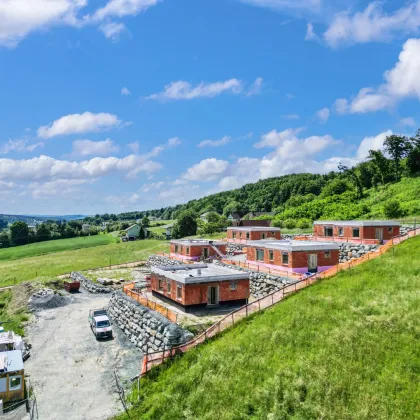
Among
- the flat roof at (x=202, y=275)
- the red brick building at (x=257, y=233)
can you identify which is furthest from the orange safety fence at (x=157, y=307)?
the red brick building at (x=257, y=233)

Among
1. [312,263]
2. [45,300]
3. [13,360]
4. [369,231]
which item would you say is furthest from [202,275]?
[369,231]

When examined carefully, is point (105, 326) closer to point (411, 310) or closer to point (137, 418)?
point (137, 418)

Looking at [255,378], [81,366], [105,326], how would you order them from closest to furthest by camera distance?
[255,378] < [81,366] < [105,326]

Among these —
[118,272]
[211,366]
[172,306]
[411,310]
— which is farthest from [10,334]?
[118,272]

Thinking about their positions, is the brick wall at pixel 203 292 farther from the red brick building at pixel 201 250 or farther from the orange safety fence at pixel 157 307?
the red brick building at pixel 201 250

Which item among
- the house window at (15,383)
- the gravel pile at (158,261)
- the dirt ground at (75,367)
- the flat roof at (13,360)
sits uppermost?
the gravel pile at (158,261)

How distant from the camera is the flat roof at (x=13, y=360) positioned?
2312 centimetres

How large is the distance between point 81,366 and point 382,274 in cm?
2165

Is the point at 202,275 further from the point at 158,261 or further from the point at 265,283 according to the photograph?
the point at 158,261

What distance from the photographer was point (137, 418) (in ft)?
66.2

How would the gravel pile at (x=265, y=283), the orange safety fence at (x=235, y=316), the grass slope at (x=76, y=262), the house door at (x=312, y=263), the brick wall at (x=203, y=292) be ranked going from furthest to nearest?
the grass slope at (x=76, y=262)
the house door at (x=312, y=263)
the gravel pile at (x=265, y=283)
the brick wall at (x=203, y=292)
the orange safety fence at (x=235, y=316)

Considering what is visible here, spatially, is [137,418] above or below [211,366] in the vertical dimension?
below

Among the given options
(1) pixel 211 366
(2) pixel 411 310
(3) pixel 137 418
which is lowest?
(3) pixel 137 418

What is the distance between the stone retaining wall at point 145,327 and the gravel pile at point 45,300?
943 cm
